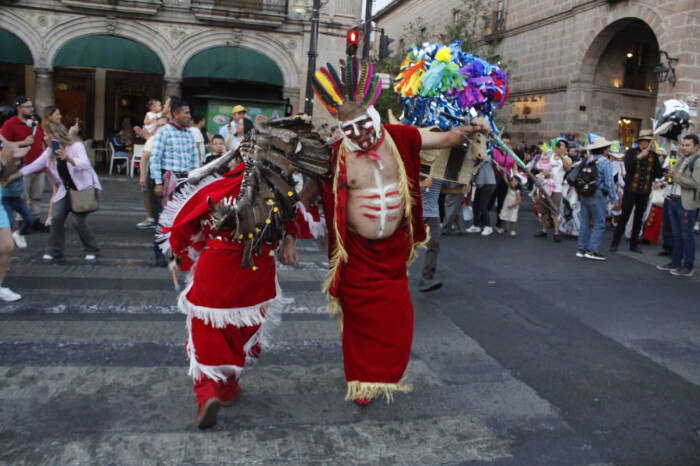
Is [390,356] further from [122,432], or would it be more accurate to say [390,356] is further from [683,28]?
[683,28]

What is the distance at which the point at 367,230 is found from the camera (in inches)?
151

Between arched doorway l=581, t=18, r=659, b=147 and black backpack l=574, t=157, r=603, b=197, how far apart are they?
1405cm

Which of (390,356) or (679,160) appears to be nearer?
(390,356)

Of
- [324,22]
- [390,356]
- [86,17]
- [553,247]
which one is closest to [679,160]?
[553,247]

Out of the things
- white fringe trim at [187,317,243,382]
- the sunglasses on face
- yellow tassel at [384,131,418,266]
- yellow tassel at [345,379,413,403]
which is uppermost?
the sunglasses on face

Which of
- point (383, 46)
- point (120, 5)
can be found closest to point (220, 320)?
point (383, 46)

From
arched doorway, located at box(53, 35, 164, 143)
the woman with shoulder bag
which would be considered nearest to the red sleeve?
the woman with shoulder bag

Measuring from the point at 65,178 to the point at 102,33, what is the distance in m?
13.8

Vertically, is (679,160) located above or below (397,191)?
above

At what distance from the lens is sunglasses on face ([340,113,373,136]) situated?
148 inches

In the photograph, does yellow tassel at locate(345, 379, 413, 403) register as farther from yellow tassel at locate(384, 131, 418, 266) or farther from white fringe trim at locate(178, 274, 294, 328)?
yellow tassel at locate(384, 131, 418, 266)

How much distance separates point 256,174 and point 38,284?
4.12 meters

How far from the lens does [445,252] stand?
9.21m

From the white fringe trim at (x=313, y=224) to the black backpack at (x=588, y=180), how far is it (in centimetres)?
642
